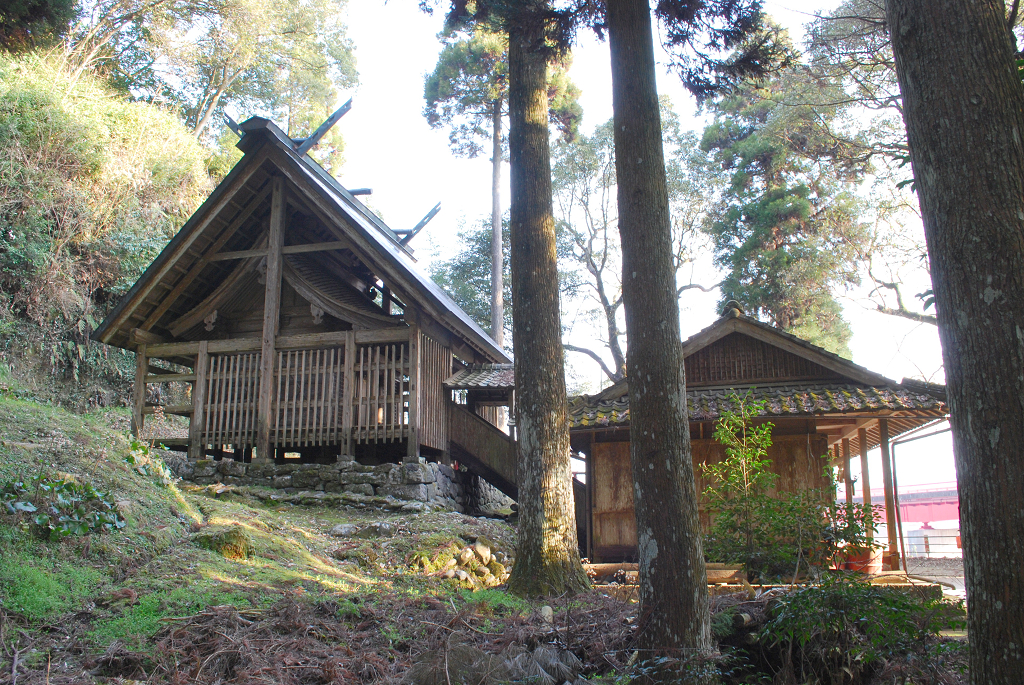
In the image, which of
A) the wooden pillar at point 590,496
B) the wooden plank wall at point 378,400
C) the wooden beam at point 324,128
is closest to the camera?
the wooden pillar at point 590,496

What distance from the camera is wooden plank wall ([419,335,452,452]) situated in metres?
13.8

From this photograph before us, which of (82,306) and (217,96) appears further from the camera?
(217,96)

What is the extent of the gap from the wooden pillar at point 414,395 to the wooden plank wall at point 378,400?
212 millimetres

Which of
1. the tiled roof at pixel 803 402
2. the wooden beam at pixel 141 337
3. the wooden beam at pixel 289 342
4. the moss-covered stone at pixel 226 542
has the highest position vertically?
the wooden beam at pixel 141 337

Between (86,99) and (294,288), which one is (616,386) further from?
(86,99)

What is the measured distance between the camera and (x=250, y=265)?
14.9m

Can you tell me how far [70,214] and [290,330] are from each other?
7433 millimetres

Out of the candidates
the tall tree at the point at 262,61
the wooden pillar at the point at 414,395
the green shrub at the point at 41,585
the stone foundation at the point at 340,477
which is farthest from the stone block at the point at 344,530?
the tall tree at the point at 262,61

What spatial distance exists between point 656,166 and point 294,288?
1135cm

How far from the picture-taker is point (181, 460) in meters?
13.7

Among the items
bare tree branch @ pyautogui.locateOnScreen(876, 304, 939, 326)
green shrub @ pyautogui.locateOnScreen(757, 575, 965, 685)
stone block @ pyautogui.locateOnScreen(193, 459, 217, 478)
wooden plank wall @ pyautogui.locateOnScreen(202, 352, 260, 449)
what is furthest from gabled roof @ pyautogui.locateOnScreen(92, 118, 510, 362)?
bare tree branch @ pyautogui.locateOnScreen(876, 304, 939, 326)

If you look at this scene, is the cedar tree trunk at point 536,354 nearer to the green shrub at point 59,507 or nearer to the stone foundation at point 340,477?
the green shrub at point 59,507

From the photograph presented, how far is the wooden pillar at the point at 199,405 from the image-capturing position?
14.0 m

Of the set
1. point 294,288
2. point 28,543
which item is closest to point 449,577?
point 28,543
